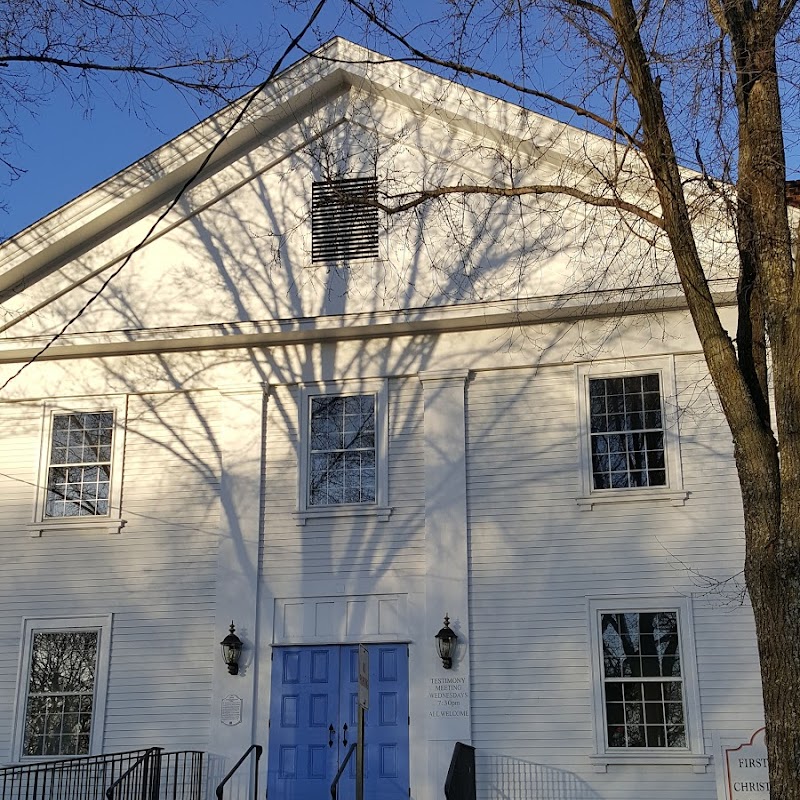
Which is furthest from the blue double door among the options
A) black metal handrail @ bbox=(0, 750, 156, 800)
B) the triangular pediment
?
the triangular pediment

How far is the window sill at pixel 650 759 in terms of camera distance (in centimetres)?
1199

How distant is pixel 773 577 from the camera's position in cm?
729

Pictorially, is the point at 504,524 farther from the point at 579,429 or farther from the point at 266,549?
the point at 266,549

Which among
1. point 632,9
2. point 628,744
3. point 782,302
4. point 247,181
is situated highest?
point 247,181

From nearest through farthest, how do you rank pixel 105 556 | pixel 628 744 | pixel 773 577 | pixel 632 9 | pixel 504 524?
1. pixel 773 577
2. pixel 632 9
3. pixel 628 744
4. pixel 504 524
5. pixel 105 556

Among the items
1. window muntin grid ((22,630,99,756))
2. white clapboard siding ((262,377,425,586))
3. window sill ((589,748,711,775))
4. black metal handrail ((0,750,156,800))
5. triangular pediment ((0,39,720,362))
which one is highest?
triangular pediment ((0,39,720,362))

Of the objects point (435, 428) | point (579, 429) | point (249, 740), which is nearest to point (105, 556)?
point (249, 740)

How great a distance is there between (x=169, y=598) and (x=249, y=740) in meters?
2.08

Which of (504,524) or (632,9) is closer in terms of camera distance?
(632,9)

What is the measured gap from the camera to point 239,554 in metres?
13.8

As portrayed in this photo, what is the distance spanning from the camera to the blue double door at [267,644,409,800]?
41.7 ft

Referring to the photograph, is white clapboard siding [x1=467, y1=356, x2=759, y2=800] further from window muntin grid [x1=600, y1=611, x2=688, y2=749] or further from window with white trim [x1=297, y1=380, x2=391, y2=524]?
window with white trim [x1=297, y1=380, x2=391, y2=524]

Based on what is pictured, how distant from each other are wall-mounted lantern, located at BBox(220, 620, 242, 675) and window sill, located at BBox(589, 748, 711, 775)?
430 cm

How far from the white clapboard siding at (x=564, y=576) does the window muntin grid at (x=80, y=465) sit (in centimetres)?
491
